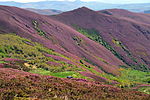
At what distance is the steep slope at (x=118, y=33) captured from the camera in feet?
228

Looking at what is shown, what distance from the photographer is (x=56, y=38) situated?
59062 millimetres

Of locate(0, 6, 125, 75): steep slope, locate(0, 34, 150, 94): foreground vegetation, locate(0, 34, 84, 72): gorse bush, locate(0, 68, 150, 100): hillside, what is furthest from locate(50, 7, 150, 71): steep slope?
locate(0, 68, 150, 100): hillside

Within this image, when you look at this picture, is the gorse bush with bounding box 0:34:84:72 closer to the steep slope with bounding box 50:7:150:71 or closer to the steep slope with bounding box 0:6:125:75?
the steep slope with bounding box 0:6:125:75

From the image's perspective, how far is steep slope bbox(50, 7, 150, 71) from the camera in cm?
6950

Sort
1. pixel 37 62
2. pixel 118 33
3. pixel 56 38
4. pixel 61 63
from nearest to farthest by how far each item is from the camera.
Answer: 1. pixel 37 62
2. pixel 61 63
3. pixel 56 38
4. pixel 118 33

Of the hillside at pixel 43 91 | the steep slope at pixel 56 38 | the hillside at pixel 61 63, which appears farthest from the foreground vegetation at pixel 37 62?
the hillside at pixel 43 91

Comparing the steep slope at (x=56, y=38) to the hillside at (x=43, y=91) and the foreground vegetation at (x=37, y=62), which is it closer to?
the foreground vegetation at (x=37, y=62)

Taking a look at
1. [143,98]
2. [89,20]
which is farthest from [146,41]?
[143,98]

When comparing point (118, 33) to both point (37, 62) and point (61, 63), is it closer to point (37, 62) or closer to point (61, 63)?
point (61, 63)

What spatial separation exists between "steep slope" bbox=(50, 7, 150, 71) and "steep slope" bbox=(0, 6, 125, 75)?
6.25m

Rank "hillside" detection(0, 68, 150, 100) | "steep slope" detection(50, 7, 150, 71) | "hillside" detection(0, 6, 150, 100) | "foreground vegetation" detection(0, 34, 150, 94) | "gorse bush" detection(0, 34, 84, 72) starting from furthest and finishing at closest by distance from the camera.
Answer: "steep slope" detection(50, 7, 150, 71) < "gorse bush" detection(0, 34, 84, 72) < "foreground vegetation" detection(0, 34, 150, 94) < "hillside" detection(0, 6, 150, 100) < "hillside" detection(0, 68, 150, 100)

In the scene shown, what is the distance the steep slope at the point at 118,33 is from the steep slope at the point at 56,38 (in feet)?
20.5

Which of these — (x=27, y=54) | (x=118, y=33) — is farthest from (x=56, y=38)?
(x=118, y=33)

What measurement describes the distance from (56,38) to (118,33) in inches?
1274
